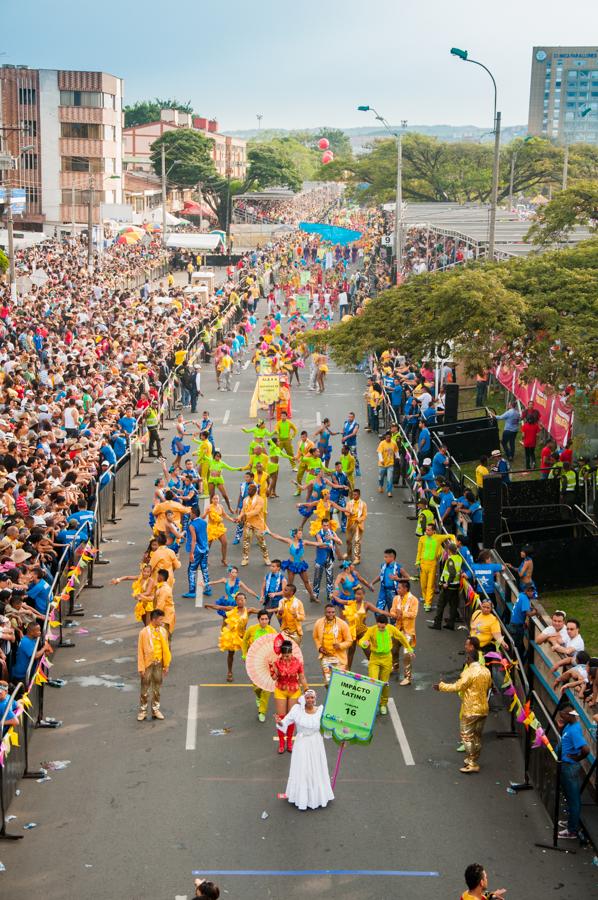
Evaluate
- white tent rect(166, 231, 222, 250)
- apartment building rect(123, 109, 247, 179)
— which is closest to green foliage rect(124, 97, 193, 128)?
apartment building rect(123, 109, 247, 179)

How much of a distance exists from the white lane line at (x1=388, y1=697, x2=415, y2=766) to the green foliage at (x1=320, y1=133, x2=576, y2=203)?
59.2 meters

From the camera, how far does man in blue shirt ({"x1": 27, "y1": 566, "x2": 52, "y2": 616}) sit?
46.7 ft

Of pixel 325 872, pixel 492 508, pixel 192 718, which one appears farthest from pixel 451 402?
pixel 325 872

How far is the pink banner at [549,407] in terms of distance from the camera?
22656 mm

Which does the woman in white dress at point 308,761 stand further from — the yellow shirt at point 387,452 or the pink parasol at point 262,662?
the yellow shirt at point 387,452

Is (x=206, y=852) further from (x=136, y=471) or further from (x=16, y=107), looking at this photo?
(x=16, y=107)

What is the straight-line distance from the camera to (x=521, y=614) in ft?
48.0

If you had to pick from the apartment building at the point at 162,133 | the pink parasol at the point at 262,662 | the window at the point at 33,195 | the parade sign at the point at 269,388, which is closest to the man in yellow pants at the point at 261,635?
the pink parasol at the point at 262,662

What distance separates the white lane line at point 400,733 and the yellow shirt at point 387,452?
9849mm

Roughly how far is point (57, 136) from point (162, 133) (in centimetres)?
2999

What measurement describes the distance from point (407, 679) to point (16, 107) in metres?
80.5

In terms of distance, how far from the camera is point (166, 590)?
14.6 m

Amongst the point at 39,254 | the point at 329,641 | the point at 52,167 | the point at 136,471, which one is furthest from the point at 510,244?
the point at 52,167

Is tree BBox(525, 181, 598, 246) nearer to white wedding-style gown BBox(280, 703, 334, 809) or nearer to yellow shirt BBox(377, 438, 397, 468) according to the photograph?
yellow shirt BBox(377, 438, 397, 468)
